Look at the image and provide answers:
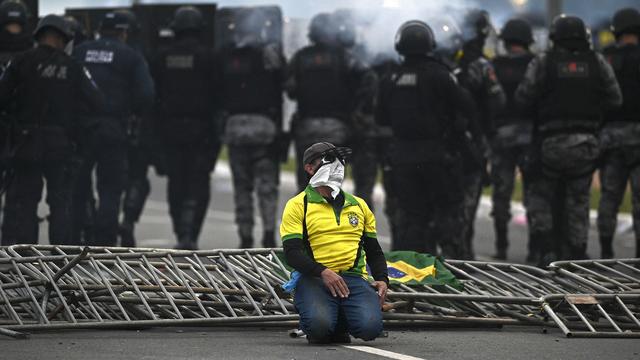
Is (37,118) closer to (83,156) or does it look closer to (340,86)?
(83,156)

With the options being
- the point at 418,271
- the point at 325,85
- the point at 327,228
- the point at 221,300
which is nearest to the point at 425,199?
the point at 325,85

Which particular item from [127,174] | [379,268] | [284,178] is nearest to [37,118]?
[127,174]

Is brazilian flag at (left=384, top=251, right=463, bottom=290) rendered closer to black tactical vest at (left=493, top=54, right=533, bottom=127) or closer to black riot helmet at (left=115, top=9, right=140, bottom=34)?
black tactical vest at (left=493, top=54, right=533, bottom=127)

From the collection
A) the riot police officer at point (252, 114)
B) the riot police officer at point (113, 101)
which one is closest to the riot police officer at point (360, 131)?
the riot police officer at point (252, 114)

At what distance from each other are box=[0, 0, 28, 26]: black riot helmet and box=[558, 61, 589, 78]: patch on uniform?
15.9 feet

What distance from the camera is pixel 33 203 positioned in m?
13.9

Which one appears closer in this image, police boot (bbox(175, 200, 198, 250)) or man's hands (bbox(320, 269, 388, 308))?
man's hands (bbox(320, 269, 388, 308))

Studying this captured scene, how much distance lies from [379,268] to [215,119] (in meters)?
7.32

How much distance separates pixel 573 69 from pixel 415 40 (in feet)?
4.86

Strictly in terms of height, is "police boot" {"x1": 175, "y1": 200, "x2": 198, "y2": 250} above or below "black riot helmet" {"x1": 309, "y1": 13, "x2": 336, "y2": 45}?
below

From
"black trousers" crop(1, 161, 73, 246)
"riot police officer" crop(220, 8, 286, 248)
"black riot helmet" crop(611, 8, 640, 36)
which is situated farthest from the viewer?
"riot police officer" crop(220, 8, 286, 248)

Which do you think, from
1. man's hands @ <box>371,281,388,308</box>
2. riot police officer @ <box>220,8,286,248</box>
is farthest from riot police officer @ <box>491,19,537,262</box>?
man's hands @ <box>371,281,388,308</box>

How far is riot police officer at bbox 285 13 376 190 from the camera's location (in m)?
16.1

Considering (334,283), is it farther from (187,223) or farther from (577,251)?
(187,223)
